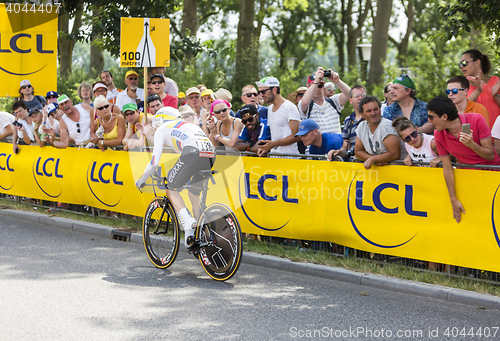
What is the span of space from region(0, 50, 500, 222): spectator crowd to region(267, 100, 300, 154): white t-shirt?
0.05 ft

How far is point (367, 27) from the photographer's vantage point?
1672 inches

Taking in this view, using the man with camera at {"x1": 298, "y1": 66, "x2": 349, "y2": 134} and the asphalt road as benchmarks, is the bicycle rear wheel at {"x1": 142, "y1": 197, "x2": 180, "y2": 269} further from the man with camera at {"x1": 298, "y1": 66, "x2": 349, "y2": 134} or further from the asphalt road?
the man with camera at {"x1": 298, "y1": 66, "x2": 349, "y2": 134}

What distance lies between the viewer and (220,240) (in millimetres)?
6410

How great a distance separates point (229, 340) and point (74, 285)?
2.37 meters

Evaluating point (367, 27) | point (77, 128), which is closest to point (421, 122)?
point (77, 128)

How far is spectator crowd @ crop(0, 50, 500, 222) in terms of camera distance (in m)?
6.09

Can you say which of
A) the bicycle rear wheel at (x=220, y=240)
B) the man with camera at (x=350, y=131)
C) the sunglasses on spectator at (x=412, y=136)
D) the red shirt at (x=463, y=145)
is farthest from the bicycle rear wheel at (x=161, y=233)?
the red shirt at (x=463, y=145)

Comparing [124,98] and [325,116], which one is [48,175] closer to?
[124,98]

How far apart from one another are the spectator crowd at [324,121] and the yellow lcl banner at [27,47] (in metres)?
2.22

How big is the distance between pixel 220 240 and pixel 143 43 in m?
4.59

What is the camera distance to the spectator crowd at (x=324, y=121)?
20.0 feet

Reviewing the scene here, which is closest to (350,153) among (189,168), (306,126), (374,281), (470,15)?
(306,126)

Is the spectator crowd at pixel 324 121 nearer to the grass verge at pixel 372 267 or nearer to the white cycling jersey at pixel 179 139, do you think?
the white cycling jersey at pixel 179 139

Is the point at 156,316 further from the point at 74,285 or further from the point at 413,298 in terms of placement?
the point at 413,298
